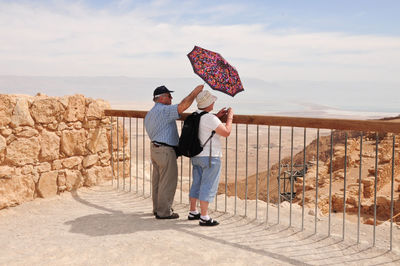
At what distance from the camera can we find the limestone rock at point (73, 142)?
564 cm

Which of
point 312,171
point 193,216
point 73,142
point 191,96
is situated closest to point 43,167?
point 73,142

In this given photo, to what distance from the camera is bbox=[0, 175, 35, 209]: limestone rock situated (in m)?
4.94

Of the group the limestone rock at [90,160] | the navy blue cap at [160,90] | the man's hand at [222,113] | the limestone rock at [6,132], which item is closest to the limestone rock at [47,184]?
the limestone rock at [90,160]

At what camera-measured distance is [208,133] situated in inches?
155

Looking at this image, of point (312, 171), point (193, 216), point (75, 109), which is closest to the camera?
point (193, 216)

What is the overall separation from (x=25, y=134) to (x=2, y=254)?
83.4 inches

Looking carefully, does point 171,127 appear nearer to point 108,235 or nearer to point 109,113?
point 108,235

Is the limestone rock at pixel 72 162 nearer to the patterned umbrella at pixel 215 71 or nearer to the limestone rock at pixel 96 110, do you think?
the limestone rock at pixel 96 110

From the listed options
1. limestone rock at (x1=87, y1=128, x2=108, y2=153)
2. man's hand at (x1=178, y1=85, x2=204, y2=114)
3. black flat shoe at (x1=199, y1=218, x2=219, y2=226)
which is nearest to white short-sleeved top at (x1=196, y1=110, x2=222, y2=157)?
man's hand at (x1=178, y1=85, x2=204, y2=114)

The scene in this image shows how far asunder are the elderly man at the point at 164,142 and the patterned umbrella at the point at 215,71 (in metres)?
0.52

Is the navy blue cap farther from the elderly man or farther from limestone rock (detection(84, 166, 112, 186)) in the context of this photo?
limestone rock (detection(84, 166, 112, 186))

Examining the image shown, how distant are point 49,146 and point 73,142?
0.41m

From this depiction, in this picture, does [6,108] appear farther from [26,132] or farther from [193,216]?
[193,216]

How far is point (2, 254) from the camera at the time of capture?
339cm
